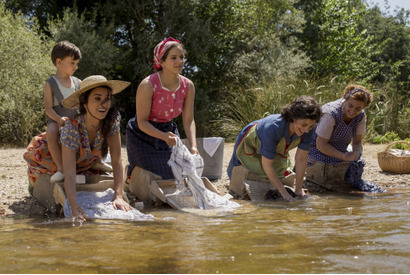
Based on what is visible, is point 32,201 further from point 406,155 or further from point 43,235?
point 406,155

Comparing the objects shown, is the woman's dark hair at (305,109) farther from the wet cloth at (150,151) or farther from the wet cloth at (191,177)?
the wet cloth at (150,151)

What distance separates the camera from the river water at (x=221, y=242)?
8.89 feet

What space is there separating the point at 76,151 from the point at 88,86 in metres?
0.62

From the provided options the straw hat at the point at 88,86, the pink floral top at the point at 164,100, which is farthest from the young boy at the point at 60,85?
the pink floral top at the point at 164,100

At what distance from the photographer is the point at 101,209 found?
13.9 ft

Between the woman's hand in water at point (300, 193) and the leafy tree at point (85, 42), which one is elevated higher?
the leafy tree at point (85, 42)

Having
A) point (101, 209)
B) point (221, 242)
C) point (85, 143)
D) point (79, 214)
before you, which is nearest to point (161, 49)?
point (85, 143)

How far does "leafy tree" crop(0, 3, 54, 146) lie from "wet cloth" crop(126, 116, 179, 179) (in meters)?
7.27

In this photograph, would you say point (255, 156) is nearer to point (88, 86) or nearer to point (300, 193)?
point (300, 193)

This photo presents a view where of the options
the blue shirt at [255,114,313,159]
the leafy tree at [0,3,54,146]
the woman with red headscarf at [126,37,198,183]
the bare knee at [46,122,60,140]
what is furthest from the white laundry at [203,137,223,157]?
the leafy tree at [0,3,54,146]

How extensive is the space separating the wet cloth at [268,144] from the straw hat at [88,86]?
61.1 inches

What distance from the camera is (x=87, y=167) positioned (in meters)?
4.74

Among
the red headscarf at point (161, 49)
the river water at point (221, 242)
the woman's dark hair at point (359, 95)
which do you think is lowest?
the river water at point (221, 242)

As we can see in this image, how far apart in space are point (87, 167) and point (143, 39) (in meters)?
11.1
